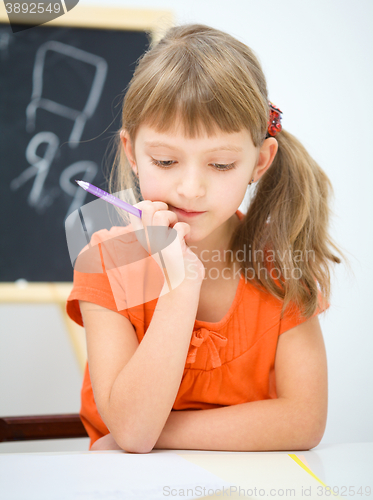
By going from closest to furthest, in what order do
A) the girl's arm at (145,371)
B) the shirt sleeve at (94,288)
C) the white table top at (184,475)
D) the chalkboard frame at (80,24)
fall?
the white table top at (184,475)
the girl's arm at (145,371)
the shirt sleeve at (94,288)
the chalkboard frame at (80,24)

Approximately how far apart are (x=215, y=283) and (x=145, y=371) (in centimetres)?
27

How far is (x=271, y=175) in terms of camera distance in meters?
0.82

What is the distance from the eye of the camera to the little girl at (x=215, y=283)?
0.59 metres

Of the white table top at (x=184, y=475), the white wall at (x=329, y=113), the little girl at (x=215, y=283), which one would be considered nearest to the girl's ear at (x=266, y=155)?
the little girl at (x=215, y=283)

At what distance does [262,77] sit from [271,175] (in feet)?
0.57

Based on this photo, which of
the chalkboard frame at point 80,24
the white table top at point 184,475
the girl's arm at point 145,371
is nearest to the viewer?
the white table top at point 184,475

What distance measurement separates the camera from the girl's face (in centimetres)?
61

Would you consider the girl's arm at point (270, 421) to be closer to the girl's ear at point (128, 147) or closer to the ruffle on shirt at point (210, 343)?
the ruffle on shirt at point (210, 343)

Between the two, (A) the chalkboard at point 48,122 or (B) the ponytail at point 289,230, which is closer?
(B) the ponytail at point 289,230

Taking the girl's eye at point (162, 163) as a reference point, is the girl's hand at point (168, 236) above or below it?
below

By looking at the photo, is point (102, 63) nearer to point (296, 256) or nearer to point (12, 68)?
point (12, 68)

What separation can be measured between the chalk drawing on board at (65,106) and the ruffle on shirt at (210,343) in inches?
33.8

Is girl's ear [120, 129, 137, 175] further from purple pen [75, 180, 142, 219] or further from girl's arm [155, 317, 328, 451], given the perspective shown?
girl's arm [155, 317, 328, 451]

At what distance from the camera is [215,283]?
0.80 meters
